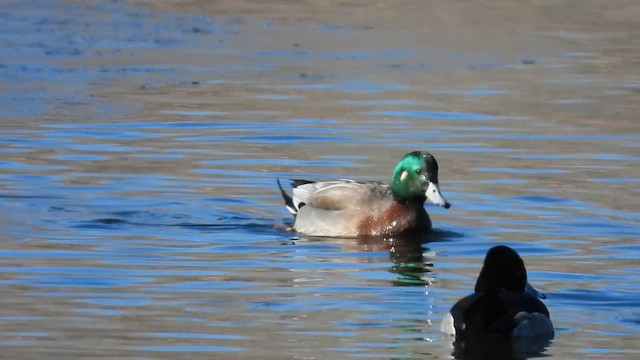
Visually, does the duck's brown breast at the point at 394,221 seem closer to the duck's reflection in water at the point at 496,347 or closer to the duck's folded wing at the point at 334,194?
the duck's folded wing at the point at 334,194

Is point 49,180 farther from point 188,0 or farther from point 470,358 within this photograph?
point 188,0

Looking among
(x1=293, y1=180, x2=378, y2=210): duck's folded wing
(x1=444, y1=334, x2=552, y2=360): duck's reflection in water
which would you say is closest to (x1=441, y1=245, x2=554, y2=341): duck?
(x1=444, y1=334, x2=552, y2=360): duck's reflection in water

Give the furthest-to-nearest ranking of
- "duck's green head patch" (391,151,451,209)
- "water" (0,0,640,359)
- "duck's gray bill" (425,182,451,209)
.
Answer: "duck's green head patch" (391,151,451,209)
"duck's gray bill" (425,182,451,209)
"water" (0,0,640,359)

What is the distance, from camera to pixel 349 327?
32.1 feet

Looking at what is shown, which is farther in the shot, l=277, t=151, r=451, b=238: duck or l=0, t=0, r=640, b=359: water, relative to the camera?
l=277, t=151, r=451, b=238: duck

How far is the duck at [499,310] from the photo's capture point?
9.57 m

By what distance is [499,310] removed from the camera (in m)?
9.74

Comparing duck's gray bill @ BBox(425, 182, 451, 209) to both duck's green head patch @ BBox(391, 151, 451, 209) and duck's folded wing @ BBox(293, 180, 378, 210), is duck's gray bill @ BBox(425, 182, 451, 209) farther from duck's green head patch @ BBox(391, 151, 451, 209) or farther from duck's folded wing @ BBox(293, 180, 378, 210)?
duck's folded wing @ BBox(293, 180, 378, 210)

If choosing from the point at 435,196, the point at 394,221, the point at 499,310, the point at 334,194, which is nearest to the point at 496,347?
the point at 499,310

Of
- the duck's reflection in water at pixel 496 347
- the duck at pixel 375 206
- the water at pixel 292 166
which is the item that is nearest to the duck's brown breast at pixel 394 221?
the duck at pixel 375 206

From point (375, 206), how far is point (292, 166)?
88.0 inches

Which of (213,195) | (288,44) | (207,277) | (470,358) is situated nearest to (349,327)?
(470,358)

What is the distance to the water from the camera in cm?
1004

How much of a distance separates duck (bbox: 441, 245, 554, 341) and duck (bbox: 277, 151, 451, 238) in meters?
3.73
